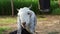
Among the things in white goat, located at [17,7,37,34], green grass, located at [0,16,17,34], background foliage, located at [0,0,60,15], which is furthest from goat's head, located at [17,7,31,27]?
background foliage, located at [0,0,60,15]

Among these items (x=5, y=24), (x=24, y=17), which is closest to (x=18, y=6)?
(x=5, y=24)

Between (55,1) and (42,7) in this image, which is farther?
(55,1)

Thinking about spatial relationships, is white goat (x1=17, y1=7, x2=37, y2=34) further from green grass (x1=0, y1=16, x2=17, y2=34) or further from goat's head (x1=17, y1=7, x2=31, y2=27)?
green grass (x1=0, y1=16, x2=17, y2=34)

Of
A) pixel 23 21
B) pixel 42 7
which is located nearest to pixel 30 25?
pixel 23 21

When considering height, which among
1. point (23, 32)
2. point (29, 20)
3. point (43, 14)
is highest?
point (29, 20)

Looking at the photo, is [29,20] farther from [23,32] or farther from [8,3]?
[8,3]

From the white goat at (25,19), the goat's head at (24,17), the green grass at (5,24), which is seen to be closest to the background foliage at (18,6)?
the green grass at (5,24)

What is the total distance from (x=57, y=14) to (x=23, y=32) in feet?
18.6

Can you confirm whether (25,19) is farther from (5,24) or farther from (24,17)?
(5,24)

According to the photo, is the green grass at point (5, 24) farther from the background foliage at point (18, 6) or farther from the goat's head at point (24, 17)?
the goat's head at point (24, 17)

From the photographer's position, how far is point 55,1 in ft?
32.0

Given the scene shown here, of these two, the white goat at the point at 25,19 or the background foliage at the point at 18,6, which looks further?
the background foliage at the point at 18,6

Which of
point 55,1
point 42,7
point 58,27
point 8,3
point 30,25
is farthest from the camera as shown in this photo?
point 55,1

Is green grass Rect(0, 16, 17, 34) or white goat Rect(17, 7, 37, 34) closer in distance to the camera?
white goat Rect(17, 7, 37, 34)
